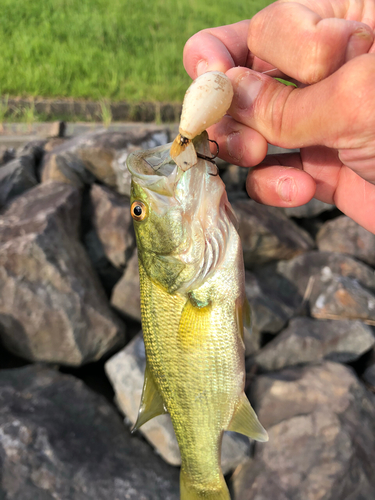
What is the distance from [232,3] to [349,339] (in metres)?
8.11

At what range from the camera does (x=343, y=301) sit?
153 inches

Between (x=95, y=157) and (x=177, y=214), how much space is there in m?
3.01

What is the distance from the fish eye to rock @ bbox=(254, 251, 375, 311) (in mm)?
2917

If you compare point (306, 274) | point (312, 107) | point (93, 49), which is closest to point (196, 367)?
point (312, 107)

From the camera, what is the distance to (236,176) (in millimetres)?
4621

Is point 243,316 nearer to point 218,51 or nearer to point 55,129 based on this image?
point 218,51

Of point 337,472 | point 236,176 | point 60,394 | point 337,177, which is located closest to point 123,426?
point 60,394

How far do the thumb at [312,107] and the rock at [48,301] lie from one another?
8.02ft

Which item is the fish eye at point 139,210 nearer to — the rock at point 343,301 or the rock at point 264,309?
the rock at point 264,309

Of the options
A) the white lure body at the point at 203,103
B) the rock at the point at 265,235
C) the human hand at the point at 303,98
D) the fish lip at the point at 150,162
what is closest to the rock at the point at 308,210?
the rock at the point at 265,235

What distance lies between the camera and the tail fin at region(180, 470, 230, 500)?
1.67 metres

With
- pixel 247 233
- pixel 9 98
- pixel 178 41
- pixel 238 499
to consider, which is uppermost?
pixel 178 41

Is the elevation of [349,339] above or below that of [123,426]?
above

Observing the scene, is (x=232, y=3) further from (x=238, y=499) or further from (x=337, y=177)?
(x=238, y=499)
